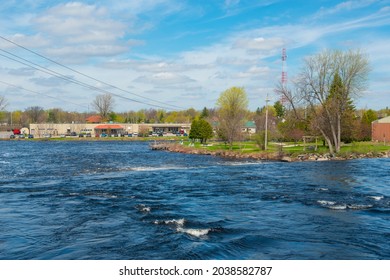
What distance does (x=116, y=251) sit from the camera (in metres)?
12.4

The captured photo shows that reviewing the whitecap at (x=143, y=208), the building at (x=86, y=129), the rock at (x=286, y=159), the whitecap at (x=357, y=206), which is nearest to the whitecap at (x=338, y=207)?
the whitecap at (x=357, y=206)

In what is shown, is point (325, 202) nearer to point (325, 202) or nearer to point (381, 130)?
point (325, 202)

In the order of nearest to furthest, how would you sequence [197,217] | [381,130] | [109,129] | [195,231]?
[195,231], [197,217], [381,130], [109,129]

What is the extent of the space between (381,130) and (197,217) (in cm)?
6039

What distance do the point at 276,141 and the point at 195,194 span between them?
5275 centimetres

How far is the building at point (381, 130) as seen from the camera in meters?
66.9

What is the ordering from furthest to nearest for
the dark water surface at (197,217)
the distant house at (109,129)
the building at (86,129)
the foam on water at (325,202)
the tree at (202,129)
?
the distant house at (109,129) < the building at (86,129) < the tree at (202,129) < the foam on water at (325,202) < the dark water surface at (197,217)

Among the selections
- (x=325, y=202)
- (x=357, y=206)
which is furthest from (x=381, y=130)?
(x=357, y=206)

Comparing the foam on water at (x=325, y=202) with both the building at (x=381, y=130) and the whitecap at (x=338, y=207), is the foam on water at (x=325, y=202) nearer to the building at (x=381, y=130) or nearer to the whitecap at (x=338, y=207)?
the whitecap at (x=338, y=207)

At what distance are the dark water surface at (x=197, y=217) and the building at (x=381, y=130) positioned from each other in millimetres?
40972

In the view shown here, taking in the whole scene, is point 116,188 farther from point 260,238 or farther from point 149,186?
point 260,238

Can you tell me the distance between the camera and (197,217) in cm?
1708

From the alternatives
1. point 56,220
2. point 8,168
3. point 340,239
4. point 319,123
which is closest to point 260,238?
point 340,239

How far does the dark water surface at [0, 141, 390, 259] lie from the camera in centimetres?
1260
